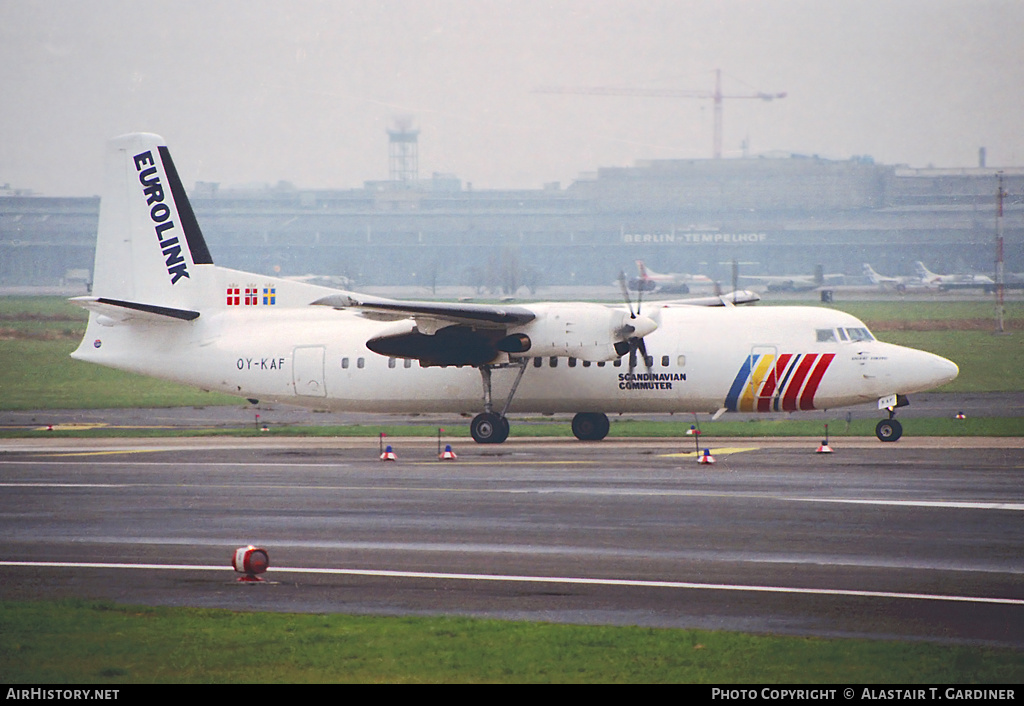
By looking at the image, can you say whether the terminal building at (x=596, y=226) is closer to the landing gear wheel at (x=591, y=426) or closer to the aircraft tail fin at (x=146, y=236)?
the aircraft tail fin at (x=146, y=236)

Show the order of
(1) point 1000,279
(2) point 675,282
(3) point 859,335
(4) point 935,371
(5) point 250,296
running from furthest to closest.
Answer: (2) point 675,282, (1) point 1000,279, (5) point 250,296, (3) point 859,335, (4) point 935,371

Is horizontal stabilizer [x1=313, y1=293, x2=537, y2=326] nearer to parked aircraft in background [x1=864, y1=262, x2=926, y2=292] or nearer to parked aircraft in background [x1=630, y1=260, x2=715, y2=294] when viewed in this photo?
parked aircraft in background [x1=630, y1=260, x2=715, y2=294]

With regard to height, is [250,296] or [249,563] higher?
[250,296]

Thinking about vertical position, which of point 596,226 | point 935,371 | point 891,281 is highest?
point 596,226

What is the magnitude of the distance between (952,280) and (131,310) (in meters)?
71.2

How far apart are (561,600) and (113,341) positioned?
22.1 metres

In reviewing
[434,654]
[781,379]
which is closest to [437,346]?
[781,379]

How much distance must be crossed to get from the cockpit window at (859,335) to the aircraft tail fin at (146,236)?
16.3 meters

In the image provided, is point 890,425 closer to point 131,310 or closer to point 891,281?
point 131,310

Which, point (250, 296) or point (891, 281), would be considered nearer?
point (250, 296)

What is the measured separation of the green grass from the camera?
9203mm

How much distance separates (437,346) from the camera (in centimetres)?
2852

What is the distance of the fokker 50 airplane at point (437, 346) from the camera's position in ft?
90.8

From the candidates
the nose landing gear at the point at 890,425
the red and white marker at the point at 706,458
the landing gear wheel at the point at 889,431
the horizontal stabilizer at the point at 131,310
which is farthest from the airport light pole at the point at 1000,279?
the horizontal stabilizer at the point at 131,310
